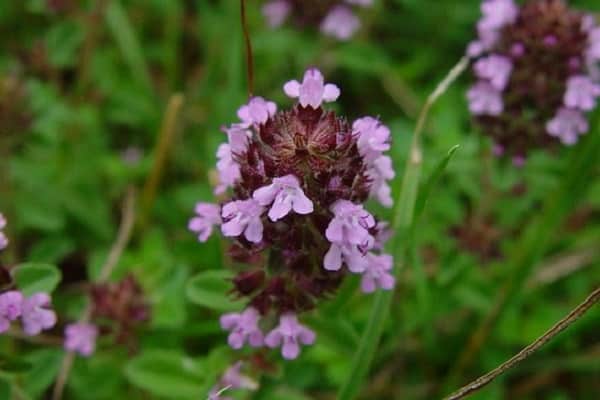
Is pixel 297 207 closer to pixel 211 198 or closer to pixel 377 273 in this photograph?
pixel 377 273

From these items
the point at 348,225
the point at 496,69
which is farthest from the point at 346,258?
the point at 496,69

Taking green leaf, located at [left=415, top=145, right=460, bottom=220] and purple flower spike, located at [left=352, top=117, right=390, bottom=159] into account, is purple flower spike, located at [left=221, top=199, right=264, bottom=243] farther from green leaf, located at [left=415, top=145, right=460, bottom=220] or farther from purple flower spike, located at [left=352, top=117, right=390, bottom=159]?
green leaf, located at [left=415, top=145, right=460, bottom=220]

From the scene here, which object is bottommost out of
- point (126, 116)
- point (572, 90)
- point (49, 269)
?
point (49, 269)

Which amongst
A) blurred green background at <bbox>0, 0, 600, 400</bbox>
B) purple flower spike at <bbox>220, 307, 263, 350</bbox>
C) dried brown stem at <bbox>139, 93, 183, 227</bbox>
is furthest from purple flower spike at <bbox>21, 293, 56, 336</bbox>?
dried brown stem at <bbox>139, 93, 183, 227</bbox>

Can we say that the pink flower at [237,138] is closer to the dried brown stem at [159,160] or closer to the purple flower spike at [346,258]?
the purple flower spike at [346,258]

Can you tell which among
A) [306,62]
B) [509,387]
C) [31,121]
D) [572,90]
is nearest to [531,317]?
[509,387]

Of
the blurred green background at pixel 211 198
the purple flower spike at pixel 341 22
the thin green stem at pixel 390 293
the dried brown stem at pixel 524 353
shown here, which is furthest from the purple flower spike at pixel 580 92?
the purple flower spike at pixel 341 22

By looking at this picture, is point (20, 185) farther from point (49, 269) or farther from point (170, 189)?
point (49, 269)
